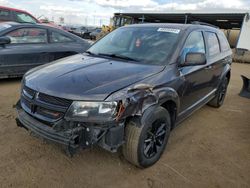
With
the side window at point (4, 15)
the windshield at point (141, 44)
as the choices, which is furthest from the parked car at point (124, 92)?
the side window at point (4, 15)

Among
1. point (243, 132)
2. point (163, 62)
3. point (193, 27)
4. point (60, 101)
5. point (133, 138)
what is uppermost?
point (193, 27)

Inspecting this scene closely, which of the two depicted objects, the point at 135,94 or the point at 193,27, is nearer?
the point at 135,94

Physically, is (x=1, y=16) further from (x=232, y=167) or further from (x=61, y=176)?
(x=232, y=167)

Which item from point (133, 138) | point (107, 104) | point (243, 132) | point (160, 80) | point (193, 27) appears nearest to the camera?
point (107, 104)

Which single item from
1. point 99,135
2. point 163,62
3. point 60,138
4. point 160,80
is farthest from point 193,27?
point 60,138

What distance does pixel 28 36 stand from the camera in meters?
6.18

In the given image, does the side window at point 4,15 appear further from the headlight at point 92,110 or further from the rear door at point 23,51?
the headlight at point 92,110

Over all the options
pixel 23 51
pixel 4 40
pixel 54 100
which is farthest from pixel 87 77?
pixel 23 51

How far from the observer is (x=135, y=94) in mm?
2564

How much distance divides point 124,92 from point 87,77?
500 millimetres

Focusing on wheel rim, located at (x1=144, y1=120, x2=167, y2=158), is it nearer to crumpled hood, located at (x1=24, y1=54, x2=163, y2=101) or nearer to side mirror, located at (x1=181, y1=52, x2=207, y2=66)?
crumpled hood, located at (x1=24, y1=54, x2=163, y2=101)

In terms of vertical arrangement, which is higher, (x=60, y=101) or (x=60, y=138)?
(x=60, y=101)

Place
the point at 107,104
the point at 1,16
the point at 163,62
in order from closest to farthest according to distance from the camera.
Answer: the point at 107,104 → the point at 163,62 → the point at 1,16

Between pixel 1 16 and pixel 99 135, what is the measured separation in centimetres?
917
